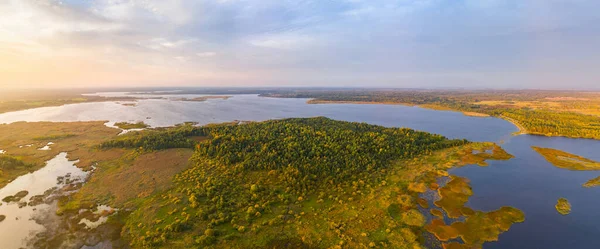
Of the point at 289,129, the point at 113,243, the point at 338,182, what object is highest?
the point at 289,129

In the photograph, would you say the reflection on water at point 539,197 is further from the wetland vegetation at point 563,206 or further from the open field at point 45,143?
the open field at point 45,143

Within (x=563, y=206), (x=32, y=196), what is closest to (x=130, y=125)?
(x=32, y=196)

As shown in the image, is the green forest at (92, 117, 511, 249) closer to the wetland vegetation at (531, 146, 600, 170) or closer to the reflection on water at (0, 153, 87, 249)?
the wetland vegetation at (531, 146, 600, 170)

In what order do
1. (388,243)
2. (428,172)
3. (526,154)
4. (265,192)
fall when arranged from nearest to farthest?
(388,243) → (265,192) → (428,172) → (526,154)

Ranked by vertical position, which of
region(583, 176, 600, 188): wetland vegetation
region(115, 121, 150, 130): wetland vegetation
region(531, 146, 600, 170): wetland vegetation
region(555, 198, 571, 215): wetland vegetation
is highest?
region(115, 121, 150, 130): wetland vegetation

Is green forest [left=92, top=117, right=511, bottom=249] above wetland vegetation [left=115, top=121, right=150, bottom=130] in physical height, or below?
below

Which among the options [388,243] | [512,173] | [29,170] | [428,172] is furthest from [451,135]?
[29,170]

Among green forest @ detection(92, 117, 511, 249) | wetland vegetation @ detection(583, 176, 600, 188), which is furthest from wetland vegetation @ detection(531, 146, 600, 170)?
green forest @ detection(92, 117, 511, 249)

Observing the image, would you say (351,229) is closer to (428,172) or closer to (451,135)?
(428,172)

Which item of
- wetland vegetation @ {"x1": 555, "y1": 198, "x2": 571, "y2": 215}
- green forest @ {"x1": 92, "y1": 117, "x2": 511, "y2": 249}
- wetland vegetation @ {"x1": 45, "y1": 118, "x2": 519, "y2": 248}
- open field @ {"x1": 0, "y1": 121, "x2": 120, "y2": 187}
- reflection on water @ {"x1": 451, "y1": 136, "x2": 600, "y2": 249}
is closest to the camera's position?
green forest @ {"x1": 92, "y1": 117, "x2": 511, "y2": 249}
